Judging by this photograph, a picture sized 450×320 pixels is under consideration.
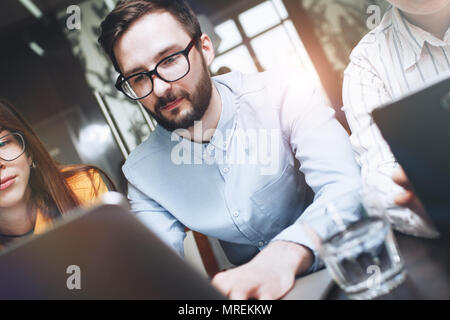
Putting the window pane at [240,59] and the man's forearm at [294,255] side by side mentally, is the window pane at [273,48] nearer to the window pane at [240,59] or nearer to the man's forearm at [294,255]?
the window pane at [240,59]

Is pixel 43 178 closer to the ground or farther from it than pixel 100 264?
farther from it

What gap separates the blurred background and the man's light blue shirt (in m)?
1.61

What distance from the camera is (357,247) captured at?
51 cm

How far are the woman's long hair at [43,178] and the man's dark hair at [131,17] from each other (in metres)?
0.46

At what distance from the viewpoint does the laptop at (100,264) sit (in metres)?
0.39

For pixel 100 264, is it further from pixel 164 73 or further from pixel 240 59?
pixel 240 59

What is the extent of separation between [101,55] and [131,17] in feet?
6.43

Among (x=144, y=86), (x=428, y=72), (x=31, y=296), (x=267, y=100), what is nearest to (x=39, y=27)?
(x=144, y=86)

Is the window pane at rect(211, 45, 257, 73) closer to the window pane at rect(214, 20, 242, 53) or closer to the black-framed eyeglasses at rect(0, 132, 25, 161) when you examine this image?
the window pane at rect(214, 20, 242, 53)

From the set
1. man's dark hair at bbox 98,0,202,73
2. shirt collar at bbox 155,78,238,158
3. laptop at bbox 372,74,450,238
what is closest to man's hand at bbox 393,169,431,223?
laptop at bbox 372,74,450,238

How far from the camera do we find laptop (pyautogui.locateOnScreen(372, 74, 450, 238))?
1.44 feet

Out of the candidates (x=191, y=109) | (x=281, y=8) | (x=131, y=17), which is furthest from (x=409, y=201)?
(x=281, y=8)

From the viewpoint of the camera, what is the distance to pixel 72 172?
1609 millimetres

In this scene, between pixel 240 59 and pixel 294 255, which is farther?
pixel 240 59
